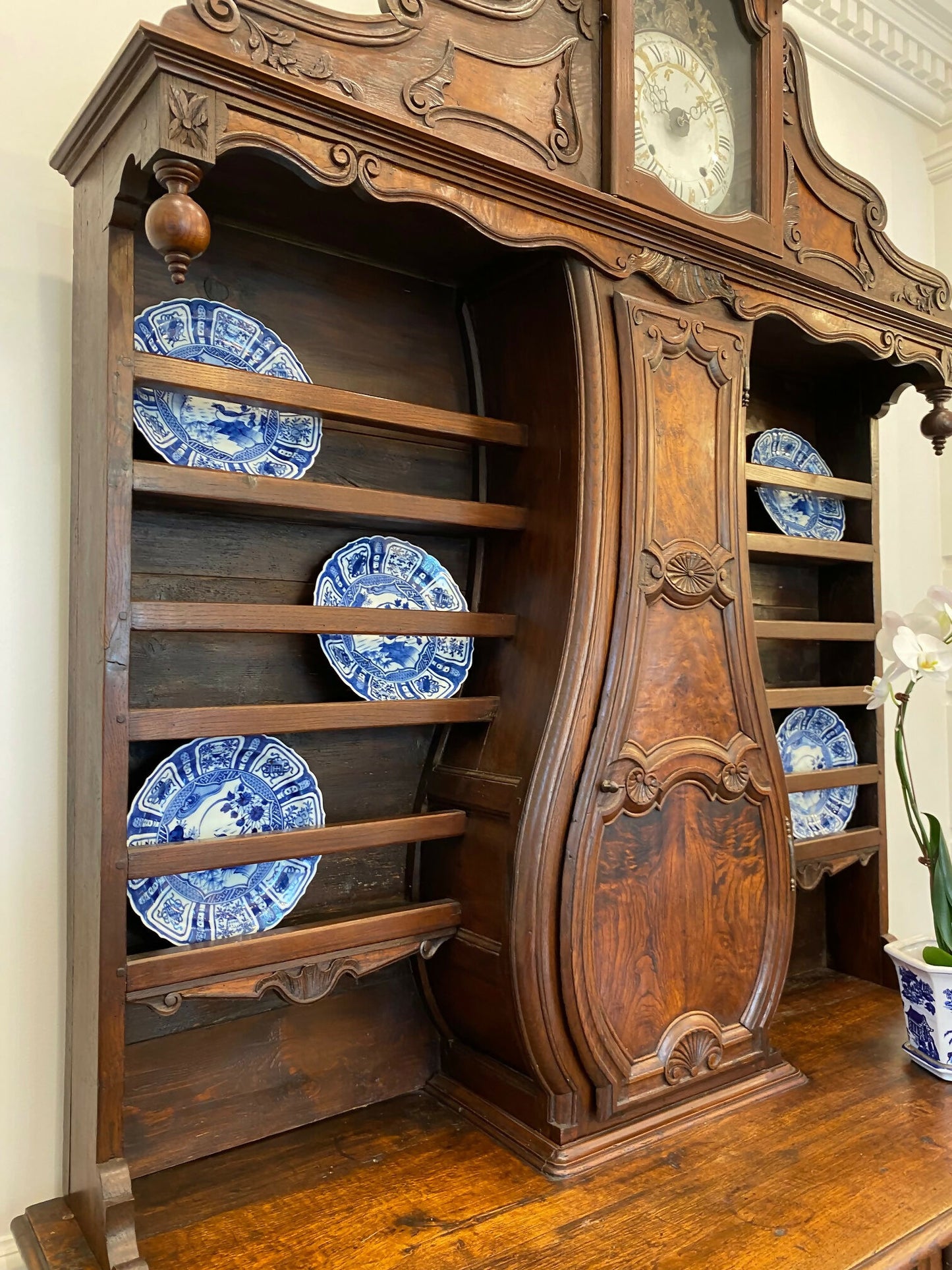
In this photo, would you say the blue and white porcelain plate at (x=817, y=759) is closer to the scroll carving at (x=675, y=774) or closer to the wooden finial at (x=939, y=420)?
the scroll carving at (x=675, y=774)

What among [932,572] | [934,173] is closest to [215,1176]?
[932,572]

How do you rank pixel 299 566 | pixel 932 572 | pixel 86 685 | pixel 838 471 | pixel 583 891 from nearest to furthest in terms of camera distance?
pixel 86 685 → pixel 583 891 → pixel 299 566 → pixel 838 471 → pixel 932 572

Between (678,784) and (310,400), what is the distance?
783 mm

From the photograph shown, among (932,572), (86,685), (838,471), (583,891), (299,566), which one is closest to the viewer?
(86,685)

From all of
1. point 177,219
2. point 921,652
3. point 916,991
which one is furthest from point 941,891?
point 177,219

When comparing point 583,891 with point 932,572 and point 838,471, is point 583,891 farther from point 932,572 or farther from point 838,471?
point 932,572

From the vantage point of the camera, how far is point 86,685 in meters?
1.23

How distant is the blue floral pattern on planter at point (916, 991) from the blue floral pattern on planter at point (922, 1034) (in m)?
0.01

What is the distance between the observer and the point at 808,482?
1972 millimetres

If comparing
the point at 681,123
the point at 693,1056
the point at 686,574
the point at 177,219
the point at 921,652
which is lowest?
the point at 693,1056

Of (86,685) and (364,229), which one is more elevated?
(364,229)

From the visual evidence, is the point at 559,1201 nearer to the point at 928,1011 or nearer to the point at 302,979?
the point at 302,979

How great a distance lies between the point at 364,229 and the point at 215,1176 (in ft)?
4.41

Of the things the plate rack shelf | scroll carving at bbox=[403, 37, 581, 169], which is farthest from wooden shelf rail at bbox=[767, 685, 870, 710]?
scroll carving at bbox=[403, 37, 581, 169]
